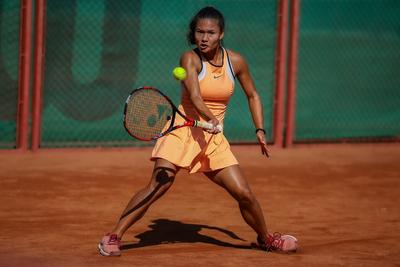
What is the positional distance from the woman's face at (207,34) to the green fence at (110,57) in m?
4.61

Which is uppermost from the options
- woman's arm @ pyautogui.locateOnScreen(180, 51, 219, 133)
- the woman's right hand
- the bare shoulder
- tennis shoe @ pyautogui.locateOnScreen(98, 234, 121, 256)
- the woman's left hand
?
the bare shoulder

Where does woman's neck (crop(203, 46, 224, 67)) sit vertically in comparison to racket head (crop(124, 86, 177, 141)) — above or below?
above

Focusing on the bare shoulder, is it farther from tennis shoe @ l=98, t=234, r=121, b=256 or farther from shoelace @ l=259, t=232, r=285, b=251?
tennis shoe @ l=98, t=234, r=121, b=256

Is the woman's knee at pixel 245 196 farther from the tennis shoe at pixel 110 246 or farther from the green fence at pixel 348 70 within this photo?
the green fence at pixel 348 70

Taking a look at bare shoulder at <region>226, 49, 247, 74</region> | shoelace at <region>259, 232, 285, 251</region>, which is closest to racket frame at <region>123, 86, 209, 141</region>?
bare shoulder at <region>226, 49, 247, 74</region>

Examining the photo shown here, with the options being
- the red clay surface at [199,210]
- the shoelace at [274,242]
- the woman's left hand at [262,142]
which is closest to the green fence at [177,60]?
the red clay surface at [199,210]

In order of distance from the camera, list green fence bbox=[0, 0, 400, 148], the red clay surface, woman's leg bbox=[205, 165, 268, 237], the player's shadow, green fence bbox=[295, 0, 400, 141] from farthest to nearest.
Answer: green fence bbox=[295, 0, 400, 141]
green fence bbox=[0, 0, 400, 148]
the player's shadow
the red clay surface
woman's leg bbox=[205, 165, 268, 237]

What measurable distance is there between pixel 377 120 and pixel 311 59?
51.2 inches

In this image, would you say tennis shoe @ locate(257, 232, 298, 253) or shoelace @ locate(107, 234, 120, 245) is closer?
shoelace @ locate(107, 234, 120, 245)

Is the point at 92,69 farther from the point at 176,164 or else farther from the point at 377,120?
the point at 176,164

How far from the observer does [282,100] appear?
11352 millimetres

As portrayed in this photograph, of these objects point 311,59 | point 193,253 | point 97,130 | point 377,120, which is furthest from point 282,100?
point 193,253

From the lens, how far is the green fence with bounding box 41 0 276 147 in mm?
10289

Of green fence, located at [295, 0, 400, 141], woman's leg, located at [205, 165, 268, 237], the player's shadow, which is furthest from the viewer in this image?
green fence, located at [295, 0, 400, 141]
